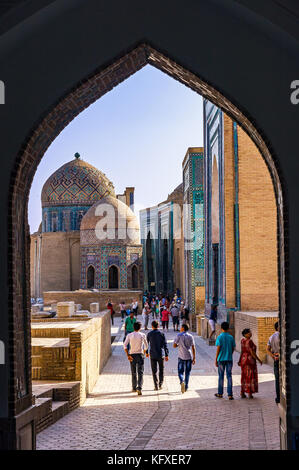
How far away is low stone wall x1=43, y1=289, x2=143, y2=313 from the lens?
27.9 m

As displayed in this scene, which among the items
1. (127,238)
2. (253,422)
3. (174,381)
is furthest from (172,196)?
(253,422)

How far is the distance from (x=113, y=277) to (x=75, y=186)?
728 centimetres

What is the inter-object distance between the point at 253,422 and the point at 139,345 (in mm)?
2725

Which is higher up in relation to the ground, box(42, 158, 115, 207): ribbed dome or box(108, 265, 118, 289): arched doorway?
box(42, 158, 115, 207): ribbed dome

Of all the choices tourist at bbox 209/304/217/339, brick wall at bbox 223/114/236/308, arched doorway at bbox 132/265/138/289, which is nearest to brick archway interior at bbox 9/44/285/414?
brick wall at bbox 223/114/236/308

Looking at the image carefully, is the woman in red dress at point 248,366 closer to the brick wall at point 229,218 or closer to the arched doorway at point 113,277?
the brick wall at point 229,218

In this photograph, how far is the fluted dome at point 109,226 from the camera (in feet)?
108

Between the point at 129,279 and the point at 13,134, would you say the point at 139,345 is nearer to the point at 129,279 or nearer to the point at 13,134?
the point at 13,134

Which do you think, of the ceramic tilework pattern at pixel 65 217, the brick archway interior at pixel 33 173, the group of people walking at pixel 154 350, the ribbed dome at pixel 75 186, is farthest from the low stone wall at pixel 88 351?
the ribbed dome at pixel 75 186

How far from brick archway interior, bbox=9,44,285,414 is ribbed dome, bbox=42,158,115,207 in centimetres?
3160

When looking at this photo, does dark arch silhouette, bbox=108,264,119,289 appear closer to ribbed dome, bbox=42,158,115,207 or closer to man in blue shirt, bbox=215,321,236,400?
ribbed dome, bbox=42,158,115,207

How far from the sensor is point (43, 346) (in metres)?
9.04

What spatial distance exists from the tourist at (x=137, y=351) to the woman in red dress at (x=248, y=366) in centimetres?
159

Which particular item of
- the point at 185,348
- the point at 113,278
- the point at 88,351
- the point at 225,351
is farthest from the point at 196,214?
the point at 225,351
